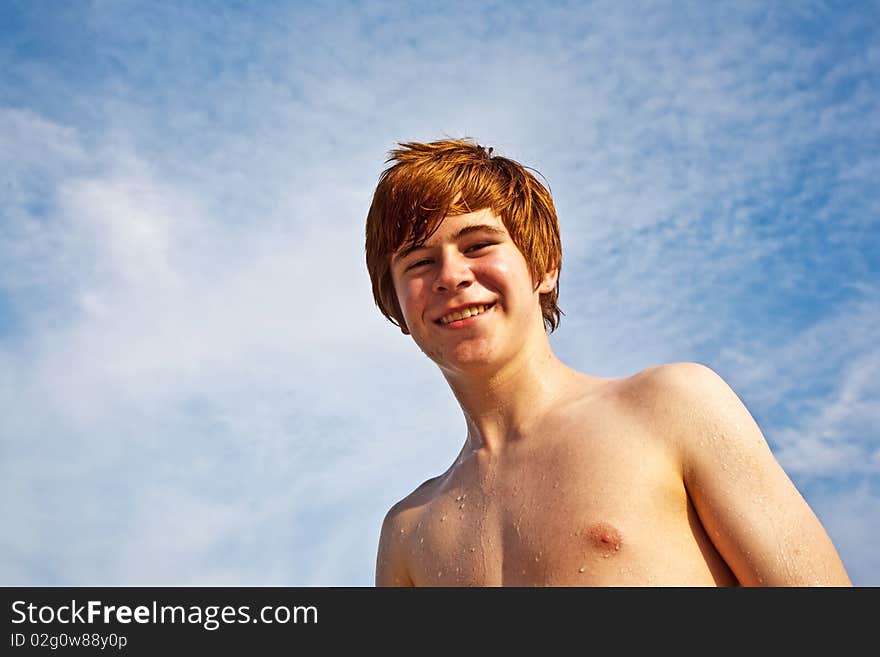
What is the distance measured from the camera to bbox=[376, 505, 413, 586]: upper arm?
12.0 ft

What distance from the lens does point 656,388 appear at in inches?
124

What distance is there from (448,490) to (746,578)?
4.02 feet

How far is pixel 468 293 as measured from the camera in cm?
333

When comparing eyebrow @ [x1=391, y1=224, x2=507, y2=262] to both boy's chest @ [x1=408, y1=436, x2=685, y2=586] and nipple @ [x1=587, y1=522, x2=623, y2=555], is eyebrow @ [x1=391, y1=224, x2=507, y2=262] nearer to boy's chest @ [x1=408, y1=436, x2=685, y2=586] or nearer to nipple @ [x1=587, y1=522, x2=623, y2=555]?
boy's chest @ [x1=408, y1=436, x2=685, y2=586]

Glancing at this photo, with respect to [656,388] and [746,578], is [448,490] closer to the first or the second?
[656,388]

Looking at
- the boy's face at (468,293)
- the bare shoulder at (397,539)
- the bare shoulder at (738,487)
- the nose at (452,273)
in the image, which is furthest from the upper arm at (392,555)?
the bare shoulder at (738,487)

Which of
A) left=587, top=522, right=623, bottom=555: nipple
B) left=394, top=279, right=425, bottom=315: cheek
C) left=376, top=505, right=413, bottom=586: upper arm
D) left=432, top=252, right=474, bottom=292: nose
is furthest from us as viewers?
left=376, top=505, right=413, bottom=586: upper arm

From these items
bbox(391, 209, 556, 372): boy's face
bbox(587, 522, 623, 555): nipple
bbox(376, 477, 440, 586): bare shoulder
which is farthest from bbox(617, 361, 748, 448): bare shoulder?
bbox(376, 477, 440, 586): bare shoulder

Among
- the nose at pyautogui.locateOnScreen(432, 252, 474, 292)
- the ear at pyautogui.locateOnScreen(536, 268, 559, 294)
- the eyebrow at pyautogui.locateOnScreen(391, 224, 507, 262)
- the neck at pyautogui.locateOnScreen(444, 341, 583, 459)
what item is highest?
the ear at pyautogui.locateOnScreen(536, 268, 559, 294)

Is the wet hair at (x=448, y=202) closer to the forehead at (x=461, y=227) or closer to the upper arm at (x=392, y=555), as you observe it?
the forehead at (x=461, y=227)

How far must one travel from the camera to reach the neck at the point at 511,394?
3.46 meters

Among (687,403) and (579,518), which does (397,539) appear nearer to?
(579,518)
